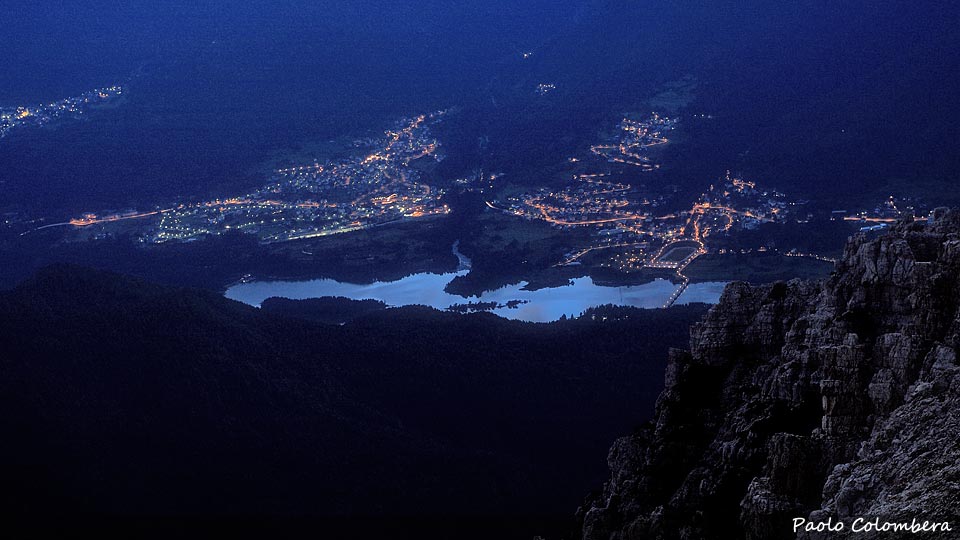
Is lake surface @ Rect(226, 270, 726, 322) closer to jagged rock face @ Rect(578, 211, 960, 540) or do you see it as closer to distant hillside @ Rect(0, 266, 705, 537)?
distant hillside @ Rect(0, 266, 705, 537)

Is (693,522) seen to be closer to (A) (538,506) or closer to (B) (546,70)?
(A) (538,506)

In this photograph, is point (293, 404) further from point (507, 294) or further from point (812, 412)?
point (812, 412)

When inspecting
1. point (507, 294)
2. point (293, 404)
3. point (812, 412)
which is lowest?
point (812, 412)

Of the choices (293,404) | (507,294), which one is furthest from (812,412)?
(507,294)

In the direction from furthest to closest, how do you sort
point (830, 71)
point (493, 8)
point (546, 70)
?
point (493, 8) → point (546, 70) → point (830, 71)

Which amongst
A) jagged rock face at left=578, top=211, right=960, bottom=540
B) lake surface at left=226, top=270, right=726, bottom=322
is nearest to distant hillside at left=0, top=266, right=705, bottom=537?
lake surface at left=226, top=270, right=726, bottom=322

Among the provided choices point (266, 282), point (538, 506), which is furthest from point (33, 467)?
point (266, 282)

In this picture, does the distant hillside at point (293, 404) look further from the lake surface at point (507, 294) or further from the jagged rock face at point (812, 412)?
the jagged rock face at point (812, 412)
